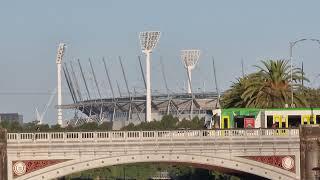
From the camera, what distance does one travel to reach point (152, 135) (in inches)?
5000

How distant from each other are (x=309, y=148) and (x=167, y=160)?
12.9m

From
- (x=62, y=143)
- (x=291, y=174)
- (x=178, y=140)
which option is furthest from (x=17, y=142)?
(x=291, y=174)

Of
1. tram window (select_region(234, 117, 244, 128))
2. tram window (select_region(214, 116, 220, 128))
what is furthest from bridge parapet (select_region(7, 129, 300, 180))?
tram window (select_region(214, 116, 220, 128))

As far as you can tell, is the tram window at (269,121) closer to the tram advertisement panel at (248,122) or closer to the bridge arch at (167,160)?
the tram advertisement panel at (248,122)

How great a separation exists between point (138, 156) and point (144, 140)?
5.06ft

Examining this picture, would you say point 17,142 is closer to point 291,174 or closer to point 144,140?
point 144,140

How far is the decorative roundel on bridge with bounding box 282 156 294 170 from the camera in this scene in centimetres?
12444

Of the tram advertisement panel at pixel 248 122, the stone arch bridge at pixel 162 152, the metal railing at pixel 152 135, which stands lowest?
the stone arch bridge at pixel 162 152

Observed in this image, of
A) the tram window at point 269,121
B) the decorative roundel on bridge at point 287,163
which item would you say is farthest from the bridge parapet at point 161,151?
the tram window at point 269,121

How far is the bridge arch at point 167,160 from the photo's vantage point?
406 feet

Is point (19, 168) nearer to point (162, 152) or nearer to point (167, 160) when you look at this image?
point (162, 152)

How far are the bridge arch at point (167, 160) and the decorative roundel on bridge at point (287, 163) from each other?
592 millimetres

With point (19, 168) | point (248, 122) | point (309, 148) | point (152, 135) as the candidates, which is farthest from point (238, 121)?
Result: point (19, 168)

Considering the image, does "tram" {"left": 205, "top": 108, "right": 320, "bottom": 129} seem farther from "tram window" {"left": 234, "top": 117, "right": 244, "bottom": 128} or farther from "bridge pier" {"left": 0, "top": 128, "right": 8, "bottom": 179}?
"bridge pier" {"left": 0, "top": 128, "right": 8, "bottom": 179}
